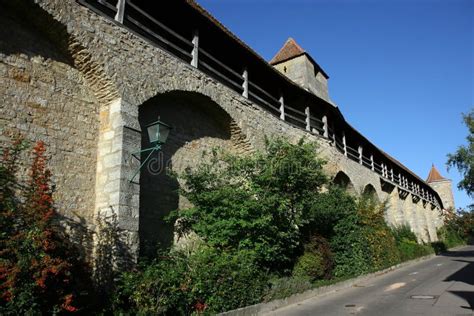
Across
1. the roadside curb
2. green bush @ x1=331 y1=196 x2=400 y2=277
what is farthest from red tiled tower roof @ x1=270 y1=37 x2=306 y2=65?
the roadside curb

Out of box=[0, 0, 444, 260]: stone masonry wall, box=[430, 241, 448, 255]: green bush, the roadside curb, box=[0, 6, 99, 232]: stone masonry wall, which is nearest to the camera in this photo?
box=[0, 6, 99, 232]: stone masonry wall

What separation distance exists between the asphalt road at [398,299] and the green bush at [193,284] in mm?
920

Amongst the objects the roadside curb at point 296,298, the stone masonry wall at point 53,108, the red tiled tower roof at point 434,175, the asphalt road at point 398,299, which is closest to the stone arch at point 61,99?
the stone masonry wall at point 53,108

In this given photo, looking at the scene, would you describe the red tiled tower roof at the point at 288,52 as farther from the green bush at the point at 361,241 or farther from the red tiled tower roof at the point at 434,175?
the red tiled tower roof at the point at 434,175

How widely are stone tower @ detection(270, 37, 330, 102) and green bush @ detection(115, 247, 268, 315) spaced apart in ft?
48.9

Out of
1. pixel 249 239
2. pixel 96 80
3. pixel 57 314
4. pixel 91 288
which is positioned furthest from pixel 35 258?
pixel 249 239

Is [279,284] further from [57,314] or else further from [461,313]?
[57,314]

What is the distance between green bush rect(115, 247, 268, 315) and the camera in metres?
6.10

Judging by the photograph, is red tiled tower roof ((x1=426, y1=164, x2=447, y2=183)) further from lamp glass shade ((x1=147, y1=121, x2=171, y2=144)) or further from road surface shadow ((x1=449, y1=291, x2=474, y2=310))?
lamp glass shade ((x1=147, y1=121, x2=171, y2=144))

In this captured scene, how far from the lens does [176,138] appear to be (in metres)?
9.71

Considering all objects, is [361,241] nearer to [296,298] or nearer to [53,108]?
[296,298]

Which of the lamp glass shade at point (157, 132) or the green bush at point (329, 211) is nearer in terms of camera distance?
the lamp glass shade at point (157, 132)

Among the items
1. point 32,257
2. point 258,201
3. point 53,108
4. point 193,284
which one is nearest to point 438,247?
point 258,201

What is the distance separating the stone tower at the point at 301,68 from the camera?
21.5 meters
